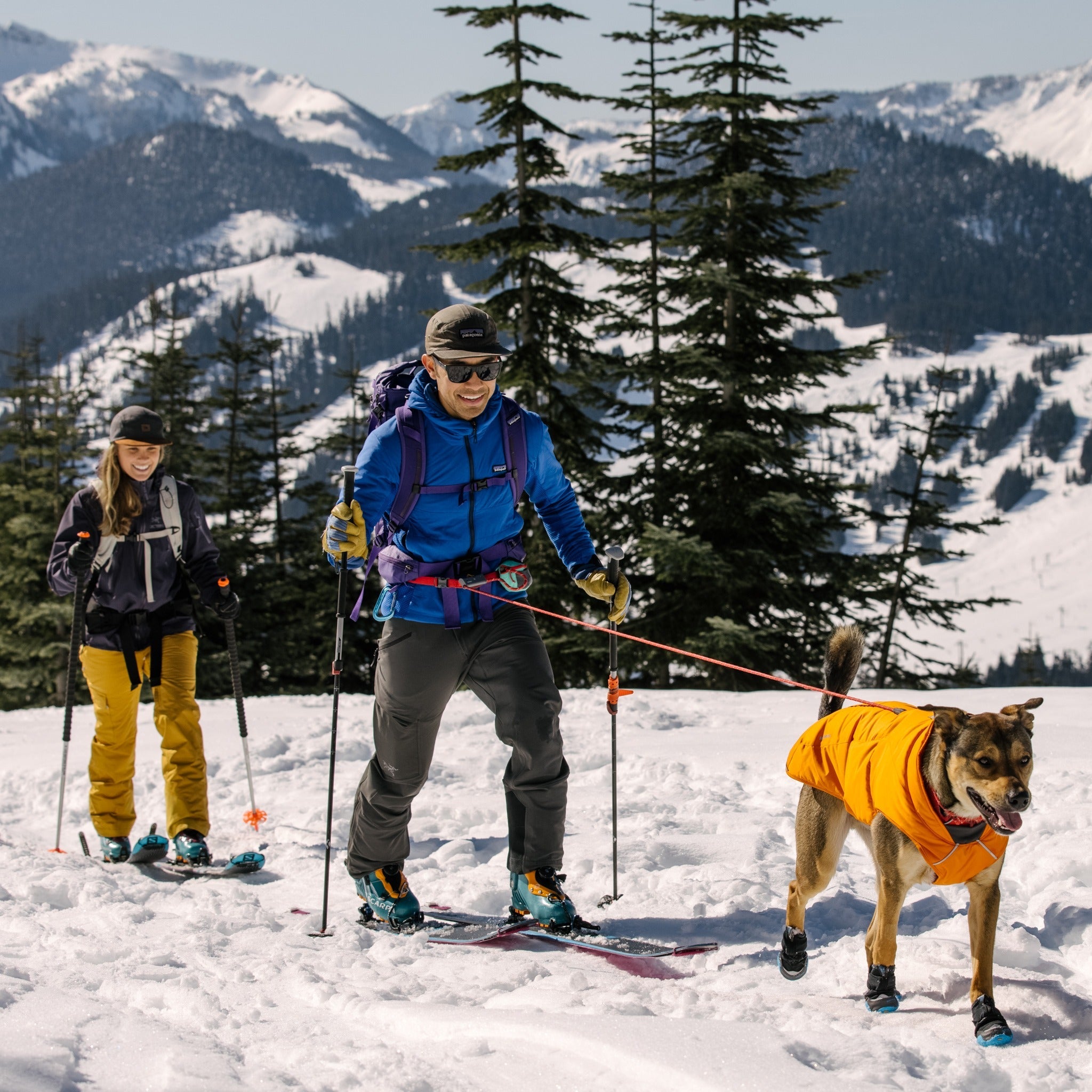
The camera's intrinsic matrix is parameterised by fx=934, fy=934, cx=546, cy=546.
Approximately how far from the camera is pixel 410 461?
4.11 metres

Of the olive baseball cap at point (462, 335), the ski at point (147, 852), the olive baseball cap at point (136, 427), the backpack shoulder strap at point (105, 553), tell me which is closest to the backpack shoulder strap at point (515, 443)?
the olive baseball cap at point (462, 335)

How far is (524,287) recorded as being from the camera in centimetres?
1711

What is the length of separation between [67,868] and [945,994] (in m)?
4.49

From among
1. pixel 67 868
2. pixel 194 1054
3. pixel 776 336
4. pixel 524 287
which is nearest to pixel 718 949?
pixel 194 1054

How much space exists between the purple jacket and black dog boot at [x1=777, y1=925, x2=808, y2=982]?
156 inches

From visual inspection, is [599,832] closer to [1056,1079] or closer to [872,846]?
[872,846]

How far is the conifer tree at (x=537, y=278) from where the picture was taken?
53.9ft

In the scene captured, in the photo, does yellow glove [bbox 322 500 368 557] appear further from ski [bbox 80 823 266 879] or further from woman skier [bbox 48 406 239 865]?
ski [bbox 80 823 266 879]

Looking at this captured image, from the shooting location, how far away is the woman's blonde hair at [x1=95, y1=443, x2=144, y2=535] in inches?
217

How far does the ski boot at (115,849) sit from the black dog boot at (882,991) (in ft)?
14.4

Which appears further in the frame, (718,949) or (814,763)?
(718,949)

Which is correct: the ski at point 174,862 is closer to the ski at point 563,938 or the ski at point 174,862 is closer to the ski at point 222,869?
the ski at point 222,869

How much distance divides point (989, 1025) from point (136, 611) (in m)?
4.82

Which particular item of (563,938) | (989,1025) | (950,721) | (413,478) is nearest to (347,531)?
(413,478)
